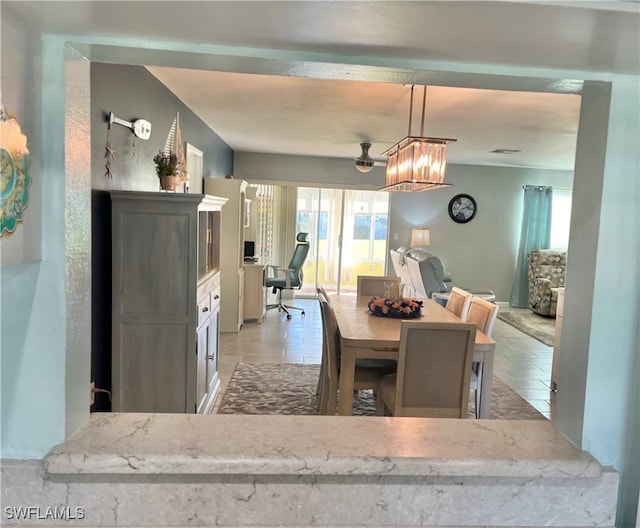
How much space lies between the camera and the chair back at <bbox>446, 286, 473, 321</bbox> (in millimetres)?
3522

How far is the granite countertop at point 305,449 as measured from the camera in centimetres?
101

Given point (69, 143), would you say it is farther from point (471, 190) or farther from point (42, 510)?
point (471, 190)

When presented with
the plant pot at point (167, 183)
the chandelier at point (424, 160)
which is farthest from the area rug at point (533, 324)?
the plant pot at point (167, 183)

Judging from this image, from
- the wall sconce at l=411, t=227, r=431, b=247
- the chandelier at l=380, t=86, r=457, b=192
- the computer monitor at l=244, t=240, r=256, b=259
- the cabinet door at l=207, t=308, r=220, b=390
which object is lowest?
the cabinet door at l=207, t=308, r=220, b=390

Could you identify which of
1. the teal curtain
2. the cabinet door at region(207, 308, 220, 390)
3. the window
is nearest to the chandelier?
the cabinet door at region(207, 308, 220, 390)

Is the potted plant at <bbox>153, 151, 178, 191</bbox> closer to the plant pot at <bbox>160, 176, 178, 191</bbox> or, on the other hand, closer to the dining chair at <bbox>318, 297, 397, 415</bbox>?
the plant pot at <bbox>160, 176, 178, 191</bbox>

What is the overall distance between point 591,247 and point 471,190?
22.8ft

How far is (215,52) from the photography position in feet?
3.28

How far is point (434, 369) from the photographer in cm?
243

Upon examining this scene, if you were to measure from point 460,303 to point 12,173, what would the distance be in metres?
3.33

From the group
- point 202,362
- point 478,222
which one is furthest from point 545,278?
point 202,362

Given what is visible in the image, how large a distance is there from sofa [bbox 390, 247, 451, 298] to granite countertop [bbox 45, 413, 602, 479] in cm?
459

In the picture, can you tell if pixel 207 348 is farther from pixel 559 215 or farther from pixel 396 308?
pixel 559 215

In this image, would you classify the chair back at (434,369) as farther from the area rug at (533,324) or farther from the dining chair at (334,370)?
the area rug at (533,324)
